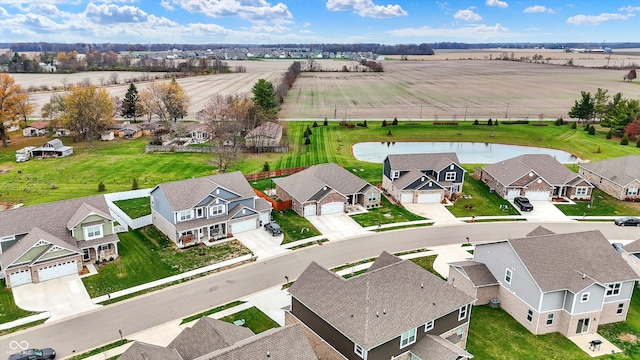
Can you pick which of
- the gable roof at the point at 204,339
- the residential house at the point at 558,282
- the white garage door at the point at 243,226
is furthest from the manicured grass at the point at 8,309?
the residential house at the point at 558,282

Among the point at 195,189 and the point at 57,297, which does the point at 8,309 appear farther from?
the point at 195,189

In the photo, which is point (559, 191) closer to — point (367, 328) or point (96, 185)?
point (367, 328)

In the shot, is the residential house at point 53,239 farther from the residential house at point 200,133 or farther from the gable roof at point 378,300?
the residential house at point 200,133

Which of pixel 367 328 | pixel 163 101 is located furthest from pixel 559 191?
pixel 163 101

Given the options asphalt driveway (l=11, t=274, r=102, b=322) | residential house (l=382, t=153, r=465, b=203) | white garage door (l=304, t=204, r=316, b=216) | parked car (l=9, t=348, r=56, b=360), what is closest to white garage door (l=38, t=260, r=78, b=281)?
asphalt driveway (l=11, t=274, r=102, b=322)

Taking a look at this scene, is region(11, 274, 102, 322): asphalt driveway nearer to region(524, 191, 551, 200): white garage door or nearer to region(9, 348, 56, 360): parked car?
region(9, 348, 56, 360): parked car

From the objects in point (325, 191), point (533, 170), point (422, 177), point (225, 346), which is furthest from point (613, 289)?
point (325, 191)
